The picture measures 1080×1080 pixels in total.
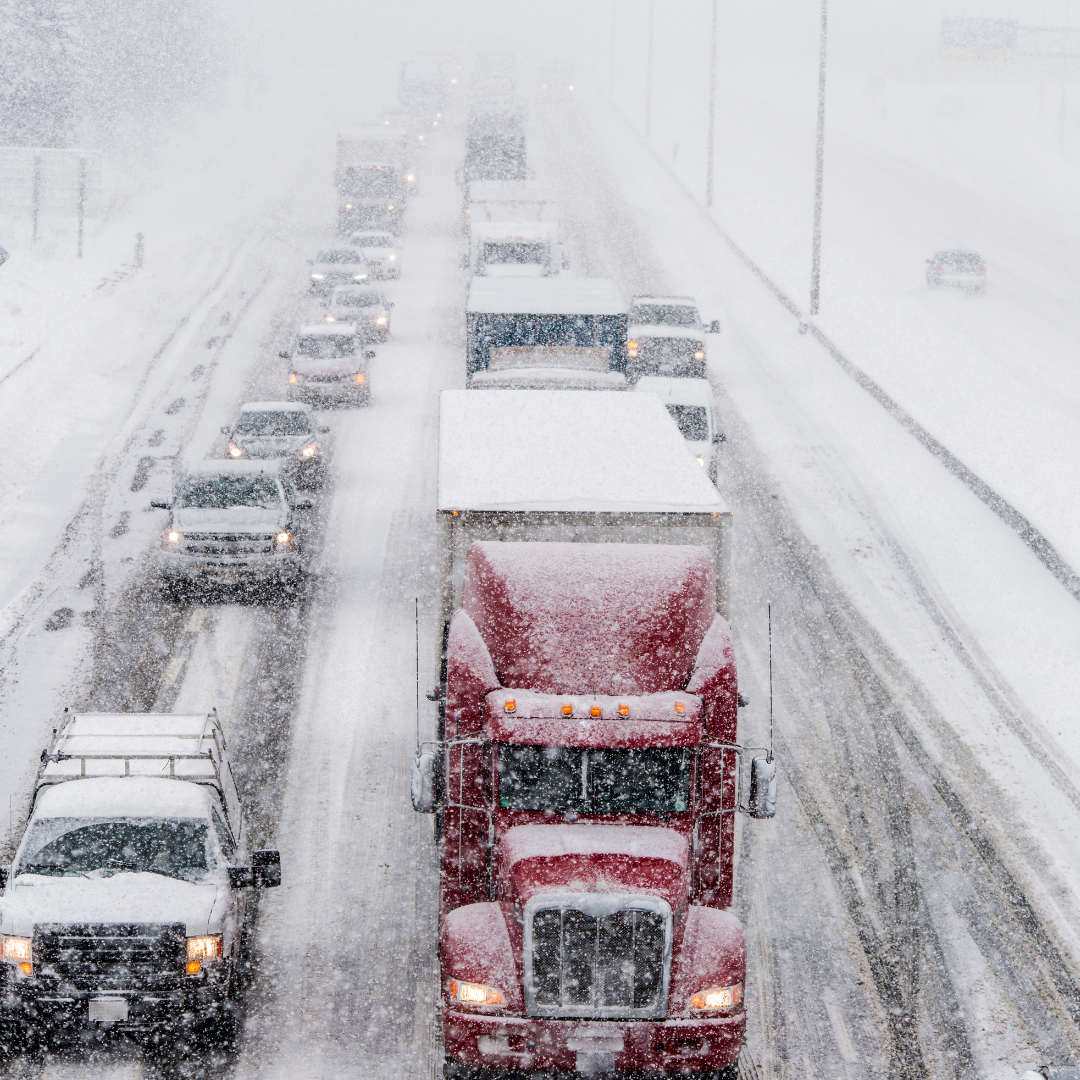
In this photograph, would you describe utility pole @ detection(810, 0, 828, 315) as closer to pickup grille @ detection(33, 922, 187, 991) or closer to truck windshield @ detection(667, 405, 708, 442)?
truck windshield @ detection(667, 405, 708, 442)

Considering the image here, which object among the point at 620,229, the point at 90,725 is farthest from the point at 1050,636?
the point at 620,229

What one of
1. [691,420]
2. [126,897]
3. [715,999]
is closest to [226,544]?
[691,420]

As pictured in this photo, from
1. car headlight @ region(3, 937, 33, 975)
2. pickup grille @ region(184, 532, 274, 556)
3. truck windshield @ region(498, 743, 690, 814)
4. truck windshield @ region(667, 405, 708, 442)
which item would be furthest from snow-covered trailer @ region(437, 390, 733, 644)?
truck windshield @ region(667, 405, 708, 442)

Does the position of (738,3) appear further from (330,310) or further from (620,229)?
(330,310)

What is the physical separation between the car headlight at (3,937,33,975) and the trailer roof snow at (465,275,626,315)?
1455 centimetres

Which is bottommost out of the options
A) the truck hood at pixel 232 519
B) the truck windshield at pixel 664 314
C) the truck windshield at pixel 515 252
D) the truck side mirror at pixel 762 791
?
the truck side mirror at pixel 762 791

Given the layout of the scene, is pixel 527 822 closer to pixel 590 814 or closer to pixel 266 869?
pixel 590 814

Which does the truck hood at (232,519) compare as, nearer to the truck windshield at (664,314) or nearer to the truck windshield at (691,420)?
the truck windshield at (691,420)

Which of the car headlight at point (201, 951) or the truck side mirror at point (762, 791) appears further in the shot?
the truck side mirror at point (762, 791)

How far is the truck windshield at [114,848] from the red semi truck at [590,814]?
6.05 feet

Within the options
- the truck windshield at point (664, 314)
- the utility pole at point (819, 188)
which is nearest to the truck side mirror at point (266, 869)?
the truck windshield at point (664, 314)

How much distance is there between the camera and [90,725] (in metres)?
11.9

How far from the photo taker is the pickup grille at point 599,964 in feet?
29.5

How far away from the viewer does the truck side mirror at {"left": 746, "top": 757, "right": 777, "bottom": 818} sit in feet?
33.1
